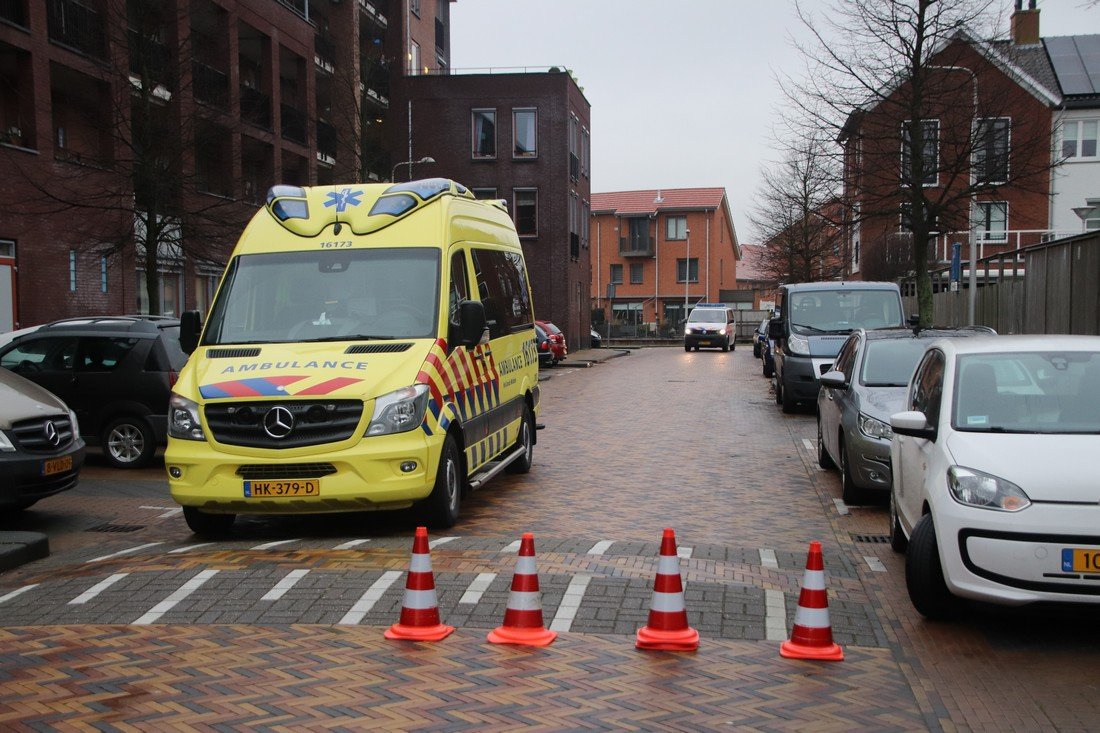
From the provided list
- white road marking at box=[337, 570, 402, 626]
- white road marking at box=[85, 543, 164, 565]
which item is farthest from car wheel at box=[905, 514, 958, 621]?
white road marking at box=[85, 543, 164, 565]

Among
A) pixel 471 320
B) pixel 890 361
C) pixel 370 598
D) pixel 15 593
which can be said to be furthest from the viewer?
pixel 890 361

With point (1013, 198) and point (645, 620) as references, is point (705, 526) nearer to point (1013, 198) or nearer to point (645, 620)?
point (645, 620)

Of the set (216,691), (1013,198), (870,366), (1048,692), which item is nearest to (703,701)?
(1048,692)

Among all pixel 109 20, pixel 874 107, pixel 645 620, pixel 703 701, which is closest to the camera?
pixel 703 701

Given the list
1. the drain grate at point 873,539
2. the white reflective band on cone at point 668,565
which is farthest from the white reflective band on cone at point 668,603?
the drain grate at point 873,539

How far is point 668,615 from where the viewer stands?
568cm

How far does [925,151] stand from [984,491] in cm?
1888

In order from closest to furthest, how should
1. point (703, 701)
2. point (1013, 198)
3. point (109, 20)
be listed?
point (703, 701), point (109, 20), point (1013, 198)

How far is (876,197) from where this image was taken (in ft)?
77.7

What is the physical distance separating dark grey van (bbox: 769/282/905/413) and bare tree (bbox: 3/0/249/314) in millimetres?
10360

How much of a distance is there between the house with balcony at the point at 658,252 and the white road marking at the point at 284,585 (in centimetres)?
7352

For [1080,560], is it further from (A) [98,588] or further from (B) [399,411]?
(A) [98,588]

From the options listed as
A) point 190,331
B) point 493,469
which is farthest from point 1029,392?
point 190,331

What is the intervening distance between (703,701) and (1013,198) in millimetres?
43174
